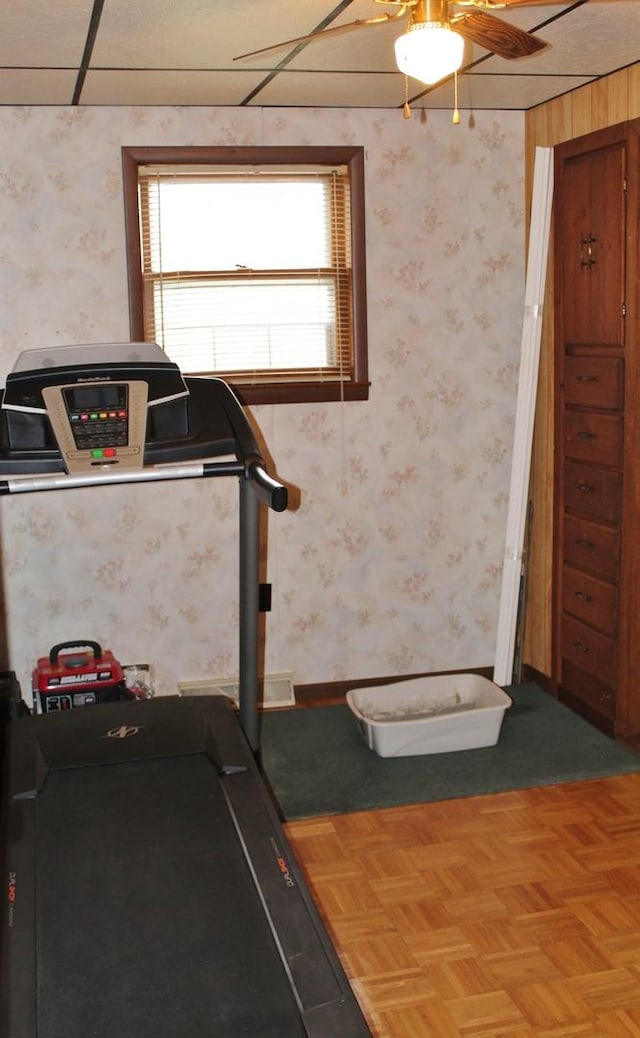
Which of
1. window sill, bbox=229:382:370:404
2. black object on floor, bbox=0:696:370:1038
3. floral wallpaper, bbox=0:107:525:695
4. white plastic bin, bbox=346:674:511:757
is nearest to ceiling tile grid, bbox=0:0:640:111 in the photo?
floral wallpaper, bbox=0:107:525:695

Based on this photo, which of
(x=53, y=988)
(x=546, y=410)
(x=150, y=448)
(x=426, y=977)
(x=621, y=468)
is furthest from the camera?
(x=546, y=410)

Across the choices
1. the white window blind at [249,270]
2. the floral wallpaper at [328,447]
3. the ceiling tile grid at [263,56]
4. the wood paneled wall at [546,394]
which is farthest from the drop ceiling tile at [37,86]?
the wood paneled wall at [546,394]

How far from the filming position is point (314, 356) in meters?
4.52

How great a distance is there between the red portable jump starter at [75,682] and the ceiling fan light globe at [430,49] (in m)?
2.52

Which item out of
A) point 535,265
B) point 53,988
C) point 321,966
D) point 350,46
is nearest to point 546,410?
point 535,265

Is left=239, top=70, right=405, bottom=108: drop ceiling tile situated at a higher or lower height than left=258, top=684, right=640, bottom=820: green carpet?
higher

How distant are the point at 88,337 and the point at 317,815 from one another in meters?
2.02

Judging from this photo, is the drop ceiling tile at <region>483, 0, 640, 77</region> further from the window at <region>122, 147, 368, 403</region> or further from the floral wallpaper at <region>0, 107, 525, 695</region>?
the window at <region>122, 147, 368, 403</region>

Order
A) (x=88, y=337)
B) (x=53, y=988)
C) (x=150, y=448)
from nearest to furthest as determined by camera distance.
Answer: (x=53, y=988), (x=150, y=448), (x=88, y=337)

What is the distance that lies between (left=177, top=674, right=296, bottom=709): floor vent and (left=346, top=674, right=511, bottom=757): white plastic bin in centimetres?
33

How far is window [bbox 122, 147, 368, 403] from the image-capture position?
430 cm

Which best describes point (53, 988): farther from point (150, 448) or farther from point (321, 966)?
point (150, 448)

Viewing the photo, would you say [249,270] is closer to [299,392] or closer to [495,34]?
[299,392]

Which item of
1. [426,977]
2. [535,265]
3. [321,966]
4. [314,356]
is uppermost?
[535,265]
